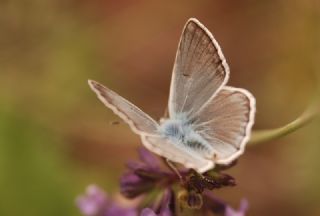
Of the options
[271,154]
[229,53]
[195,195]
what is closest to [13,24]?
[229,53]

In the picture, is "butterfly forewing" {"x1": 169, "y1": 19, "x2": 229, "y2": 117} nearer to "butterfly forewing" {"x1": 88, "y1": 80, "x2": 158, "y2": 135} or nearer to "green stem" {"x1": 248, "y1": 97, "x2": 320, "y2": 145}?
"butterfly forewing" {"x1": 88, "y1": 80, "x2": 158, "y2": 135}

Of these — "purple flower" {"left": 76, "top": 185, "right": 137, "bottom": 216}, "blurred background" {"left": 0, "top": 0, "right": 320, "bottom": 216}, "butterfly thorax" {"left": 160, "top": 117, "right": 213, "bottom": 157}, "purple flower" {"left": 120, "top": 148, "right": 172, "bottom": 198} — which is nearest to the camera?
"butterfly thorax" {"left": 160, "top": 117, "right": 213, "bottom": 157}

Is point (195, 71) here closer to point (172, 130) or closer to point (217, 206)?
point (172, 130)

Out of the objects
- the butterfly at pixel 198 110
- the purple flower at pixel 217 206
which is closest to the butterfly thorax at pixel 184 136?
the butterfly at pixel 198 110

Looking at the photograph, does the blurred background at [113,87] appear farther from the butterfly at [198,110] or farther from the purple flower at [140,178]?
the butterfly at [198,110]

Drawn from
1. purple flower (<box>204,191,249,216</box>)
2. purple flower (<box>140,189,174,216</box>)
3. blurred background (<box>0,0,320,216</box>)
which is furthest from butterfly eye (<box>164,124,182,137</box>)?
blurred background (<box>0,0,320,216</box>)

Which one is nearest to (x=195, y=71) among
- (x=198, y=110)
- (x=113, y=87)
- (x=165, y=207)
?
(x=198, y=110)
